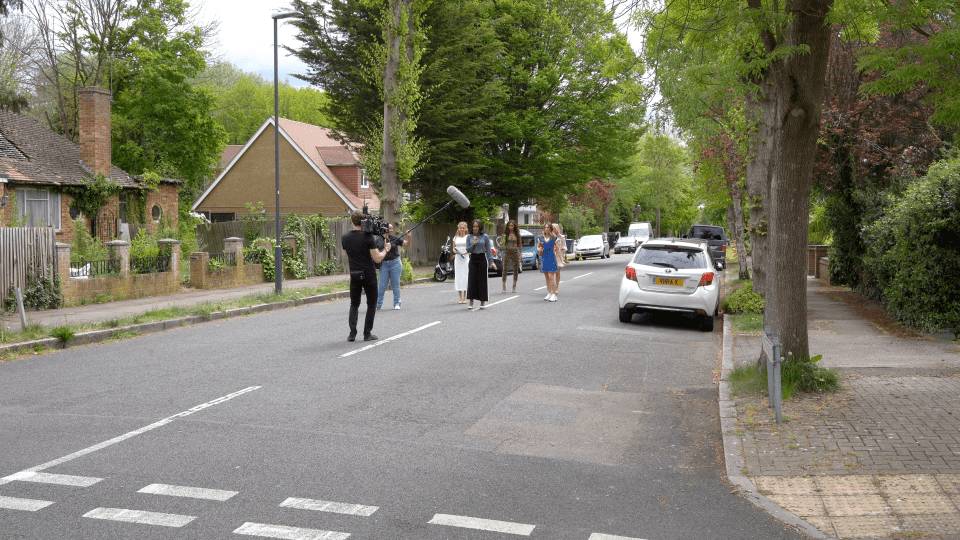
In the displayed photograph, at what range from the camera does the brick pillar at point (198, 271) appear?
826 inches

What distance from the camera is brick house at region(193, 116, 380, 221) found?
44.6 metres

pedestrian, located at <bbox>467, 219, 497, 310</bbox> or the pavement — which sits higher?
pedestrian, located at <bbox>467, 219, 497, 310</bbox>

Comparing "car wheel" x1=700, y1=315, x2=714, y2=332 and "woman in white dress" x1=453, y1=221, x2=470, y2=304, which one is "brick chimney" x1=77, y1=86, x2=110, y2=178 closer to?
"woman in white dress" x1=453, y1=221, x2=470, y2=304

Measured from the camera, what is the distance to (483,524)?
469cm

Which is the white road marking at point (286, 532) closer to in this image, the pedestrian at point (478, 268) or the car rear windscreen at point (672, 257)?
the car rear windscreen at point (672, 257)

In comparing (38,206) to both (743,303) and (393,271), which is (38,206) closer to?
(393,271)

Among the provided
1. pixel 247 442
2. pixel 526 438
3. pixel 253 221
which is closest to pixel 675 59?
pixel 526 438

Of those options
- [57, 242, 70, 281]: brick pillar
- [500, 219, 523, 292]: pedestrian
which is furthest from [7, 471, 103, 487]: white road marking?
[500, 219, 523, 292]: pedestrian

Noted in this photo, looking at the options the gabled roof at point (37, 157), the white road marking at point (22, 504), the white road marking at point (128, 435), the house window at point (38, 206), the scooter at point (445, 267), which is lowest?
the white road marking at point (22, 504)

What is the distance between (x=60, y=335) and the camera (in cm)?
1167

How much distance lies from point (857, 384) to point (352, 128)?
24.5 metres

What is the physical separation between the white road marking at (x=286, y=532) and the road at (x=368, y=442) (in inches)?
0.5

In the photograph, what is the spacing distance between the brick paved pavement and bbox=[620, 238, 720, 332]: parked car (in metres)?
4.21

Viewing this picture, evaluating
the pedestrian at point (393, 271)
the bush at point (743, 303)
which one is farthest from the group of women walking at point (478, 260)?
the bush at point (743, 303)
